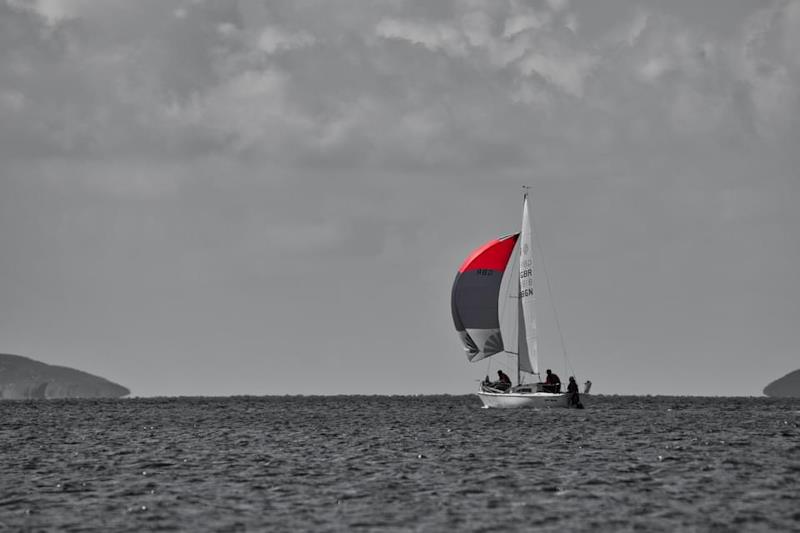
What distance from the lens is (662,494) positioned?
30578 millimetres

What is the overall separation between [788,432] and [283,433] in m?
27.1

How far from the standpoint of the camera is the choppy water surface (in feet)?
87.8

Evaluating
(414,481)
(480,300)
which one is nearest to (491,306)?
(480,300)

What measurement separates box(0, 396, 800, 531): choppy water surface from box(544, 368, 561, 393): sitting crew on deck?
1960 centimetres

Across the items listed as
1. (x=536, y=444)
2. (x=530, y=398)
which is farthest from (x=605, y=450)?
(x=530, y=398)

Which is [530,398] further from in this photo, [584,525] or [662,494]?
[584,525]

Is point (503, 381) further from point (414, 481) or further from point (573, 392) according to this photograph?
point (414, 481)

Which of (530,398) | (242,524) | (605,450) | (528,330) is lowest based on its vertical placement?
(242,524)

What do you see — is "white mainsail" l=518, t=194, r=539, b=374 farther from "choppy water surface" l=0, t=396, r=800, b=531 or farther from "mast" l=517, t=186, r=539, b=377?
"choppy water surface" l=0, t=396, r=800, b=531

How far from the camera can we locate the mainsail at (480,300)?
8369 centimetres

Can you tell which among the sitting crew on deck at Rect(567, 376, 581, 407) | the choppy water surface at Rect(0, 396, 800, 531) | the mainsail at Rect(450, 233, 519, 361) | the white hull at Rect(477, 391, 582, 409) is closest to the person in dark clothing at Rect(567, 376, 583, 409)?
the sitting crew on deck at Rect(567, 376, 581, 407)

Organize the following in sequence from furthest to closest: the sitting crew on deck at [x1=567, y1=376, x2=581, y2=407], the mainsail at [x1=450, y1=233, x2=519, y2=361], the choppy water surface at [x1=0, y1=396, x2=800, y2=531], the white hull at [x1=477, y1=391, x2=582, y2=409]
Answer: the mainsail at [x1=450, y1=233, x2=519, y2=361], the sitting crew on deck at [x1=567, y1=376, x2=581, y2=407], the white hull at [x1=477, y1=391, x2=582, y2=409], the choppy water surface at [x1=0, y1=396, x2=800, y2=531]

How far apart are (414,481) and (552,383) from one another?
150 ft

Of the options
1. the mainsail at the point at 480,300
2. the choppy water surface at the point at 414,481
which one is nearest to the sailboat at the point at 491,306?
the mainsail at the point at 480,300
